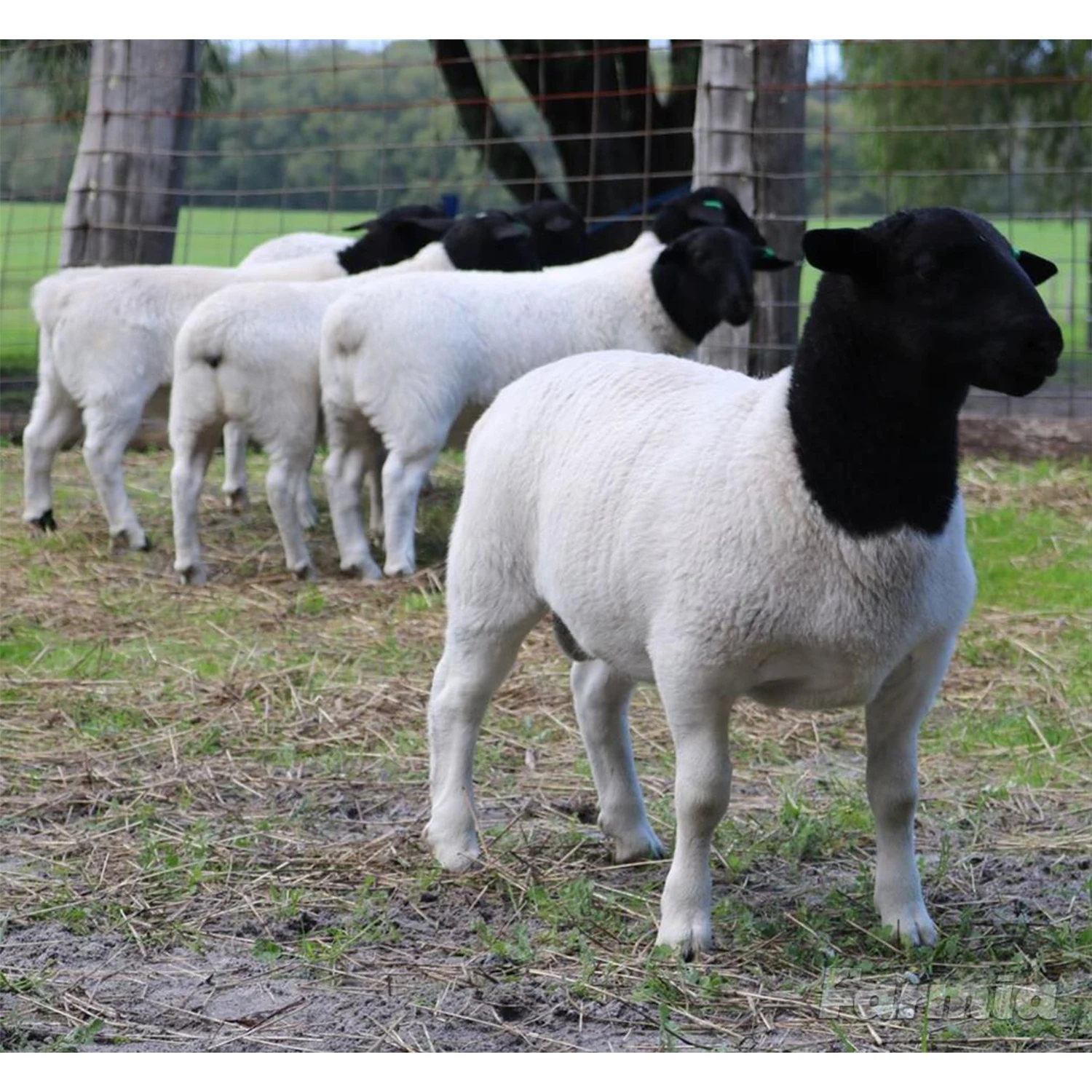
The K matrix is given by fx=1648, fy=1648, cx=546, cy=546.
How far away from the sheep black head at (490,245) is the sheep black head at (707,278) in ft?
3.60

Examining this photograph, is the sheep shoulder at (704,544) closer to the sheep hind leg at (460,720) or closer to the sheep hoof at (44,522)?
the sheep hind leg at (460,720)

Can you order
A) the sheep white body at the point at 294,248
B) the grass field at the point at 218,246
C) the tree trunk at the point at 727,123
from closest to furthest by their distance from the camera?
the tree trunk at the point at 727,123 < the sheep white body at the point at 294,248 < the grass field at the point at 218,246

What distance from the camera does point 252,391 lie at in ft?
24.5

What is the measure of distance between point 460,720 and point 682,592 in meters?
0.96

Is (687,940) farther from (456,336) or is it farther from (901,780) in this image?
(456,336)

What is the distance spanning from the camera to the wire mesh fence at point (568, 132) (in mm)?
10633

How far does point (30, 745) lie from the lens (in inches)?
204

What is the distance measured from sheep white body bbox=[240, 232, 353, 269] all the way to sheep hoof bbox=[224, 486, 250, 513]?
4.86 ft

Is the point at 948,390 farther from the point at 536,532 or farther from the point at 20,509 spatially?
the point at 20,509

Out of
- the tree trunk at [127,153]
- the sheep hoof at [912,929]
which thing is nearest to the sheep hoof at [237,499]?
the tree trunk at [127,153]

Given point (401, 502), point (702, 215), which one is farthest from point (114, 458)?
point (702, 215)

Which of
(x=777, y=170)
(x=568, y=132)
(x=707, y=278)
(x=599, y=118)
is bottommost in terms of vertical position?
(x=707, y=278)

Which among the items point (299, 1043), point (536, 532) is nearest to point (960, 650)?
point (536, 532)

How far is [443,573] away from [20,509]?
2836 millimetres
